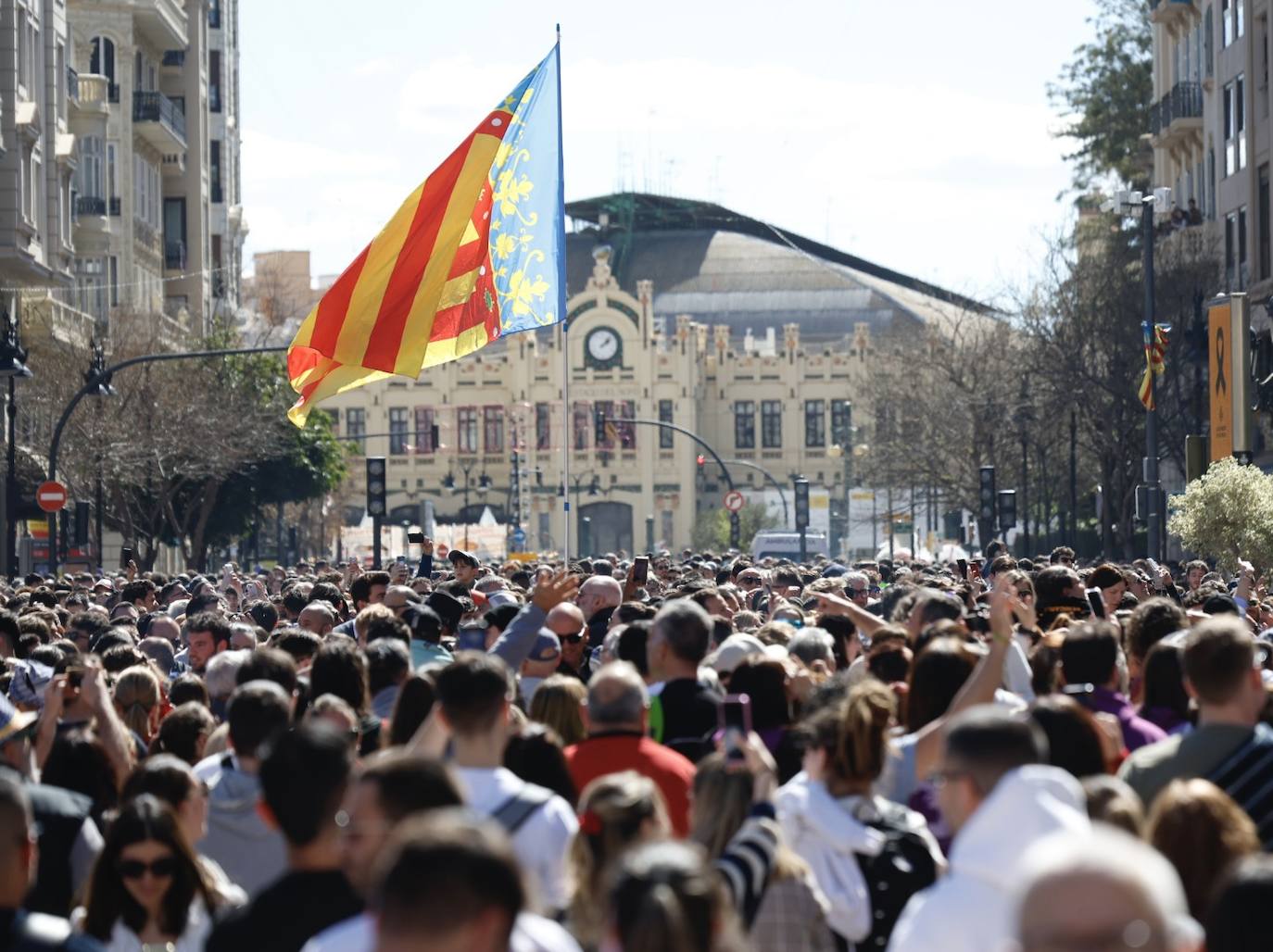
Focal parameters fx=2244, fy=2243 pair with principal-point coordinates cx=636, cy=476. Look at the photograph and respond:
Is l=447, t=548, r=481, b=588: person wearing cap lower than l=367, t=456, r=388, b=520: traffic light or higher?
lower

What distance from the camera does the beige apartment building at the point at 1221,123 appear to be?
45188 mm

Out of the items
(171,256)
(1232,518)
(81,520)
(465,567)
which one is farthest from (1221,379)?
(171,256)

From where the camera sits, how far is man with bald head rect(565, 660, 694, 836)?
702cm

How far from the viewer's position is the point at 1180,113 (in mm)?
54719

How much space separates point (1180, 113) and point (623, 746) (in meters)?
50.4

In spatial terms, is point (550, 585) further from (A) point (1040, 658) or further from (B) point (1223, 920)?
(B) point (1223, 920)

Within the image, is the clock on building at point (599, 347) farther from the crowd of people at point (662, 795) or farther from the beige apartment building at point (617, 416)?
the crowd of people at point (662, 795)

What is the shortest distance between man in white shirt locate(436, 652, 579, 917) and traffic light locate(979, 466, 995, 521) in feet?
126

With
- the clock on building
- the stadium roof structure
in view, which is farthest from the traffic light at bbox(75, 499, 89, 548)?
the stadium roof structure

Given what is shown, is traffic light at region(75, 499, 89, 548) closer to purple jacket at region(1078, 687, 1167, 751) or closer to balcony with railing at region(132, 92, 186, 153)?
balcony with railing at region(132, 92, 186, 153)

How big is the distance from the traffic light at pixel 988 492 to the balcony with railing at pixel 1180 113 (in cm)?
1401

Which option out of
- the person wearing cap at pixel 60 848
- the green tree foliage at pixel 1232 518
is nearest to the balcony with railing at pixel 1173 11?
the green tree foliage at pixel 1232 518

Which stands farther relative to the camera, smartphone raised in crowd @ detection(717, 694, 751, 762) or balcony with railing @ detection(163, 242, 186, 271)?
balcony with railing @ detection(163, 242, 186, 271)

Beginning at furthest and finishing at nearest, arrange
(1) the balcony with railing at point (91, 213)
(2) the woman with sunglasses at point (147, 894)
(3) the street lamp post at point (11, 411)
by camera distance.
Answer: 1. (1) the balcony with railing at point (91, 213)
2. (3) the street lamp post at point (11, 411)
3. (2) the woman with sunglasses at point (147, 894)
